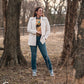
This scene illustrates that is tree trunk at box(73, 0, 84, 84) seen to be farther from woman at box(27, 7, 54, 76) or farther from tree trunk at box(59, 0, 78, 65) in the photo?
tree trunk at box(59, 0, 78, 65)

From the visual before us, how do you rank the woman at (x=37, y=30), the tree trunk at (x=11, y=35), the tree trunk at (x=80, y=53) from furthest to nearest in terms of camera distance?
the tree trunk at (x=11, y=35)
the woman at (x=37, y=30)
the tree trunk at (x=80, y=53)

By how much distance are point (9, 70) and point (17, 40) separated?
0.81 metres

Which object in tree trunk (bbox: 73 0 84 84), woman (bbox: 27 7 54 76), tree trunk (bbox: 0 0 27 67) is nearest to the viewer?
tree trunk (bbox: 73 0 84 84)

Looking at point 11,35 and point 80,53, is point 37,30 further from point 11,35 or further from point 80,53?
point 80,53

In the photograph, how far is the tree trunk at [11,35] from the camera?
166 inches

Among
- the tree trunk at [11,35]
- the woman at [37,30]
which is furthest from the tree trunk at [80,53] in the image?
the tree trunk at [11,35]

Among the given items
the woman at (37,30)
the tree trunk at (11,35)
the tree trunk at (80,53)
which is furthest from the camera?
the tree trunk at (11,35)

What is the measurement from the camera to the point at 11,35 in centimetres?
430

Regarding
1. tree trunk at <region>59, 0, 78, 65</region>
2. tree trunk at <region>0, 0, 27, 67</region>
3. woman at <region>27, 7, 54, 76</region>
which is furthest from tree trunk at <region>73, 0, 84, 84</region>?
tree trunk at <region>0, 0, 27, 67</region>

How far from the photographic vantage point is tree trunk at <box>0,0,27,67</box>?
4219mm

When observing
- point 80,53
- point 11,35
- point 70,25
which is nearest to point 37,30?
point 11,35

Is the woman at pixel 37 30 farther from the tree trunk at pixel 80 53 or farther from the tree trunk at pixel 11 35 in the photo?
the tree trunk at pixel 80 53

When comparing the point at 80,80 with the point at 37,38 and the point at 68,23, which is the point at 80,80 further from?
the point at 68,23

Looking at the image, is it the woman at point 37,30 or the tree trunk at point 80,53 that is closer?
the tree trunk at point 80,53
